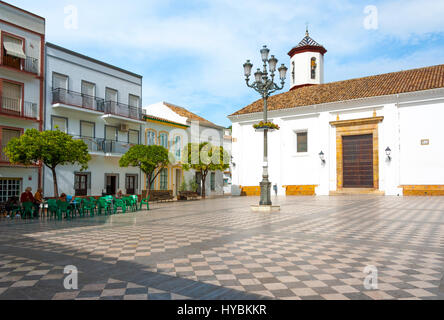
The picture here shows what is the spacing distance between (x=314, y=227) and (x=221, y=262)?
450 centimetres

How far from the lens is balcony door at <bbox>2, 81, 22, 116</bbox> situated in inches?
674

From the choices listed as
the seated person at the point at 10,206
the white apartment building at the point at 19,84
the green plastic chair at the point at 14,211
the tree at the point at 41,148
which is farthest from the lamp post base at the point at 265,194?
the white apartment building at the point at 19,84

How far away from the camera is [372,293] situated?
3.76 metres

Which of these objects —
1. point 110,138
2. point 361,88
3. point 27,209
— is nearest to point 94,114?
point 110,138

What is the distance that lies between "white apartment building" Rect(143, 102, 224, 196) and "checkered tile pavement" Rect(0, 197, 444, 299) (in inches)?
742

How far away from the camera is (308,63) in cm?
3186

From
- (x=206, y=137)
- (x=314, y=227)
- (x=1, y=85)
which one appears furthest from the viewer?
(x=206, y=137)

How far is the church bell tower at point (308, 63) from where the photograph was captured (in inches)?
1254

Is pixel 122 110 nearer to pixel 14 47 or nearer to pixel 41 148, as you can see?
pixel 14 47

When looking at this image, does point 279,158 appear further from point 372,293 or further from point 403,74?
point 372,293

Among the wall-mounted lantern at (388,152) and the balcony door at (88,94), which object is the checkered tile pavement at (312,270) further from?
the wall-mounted lantern at (388,152)

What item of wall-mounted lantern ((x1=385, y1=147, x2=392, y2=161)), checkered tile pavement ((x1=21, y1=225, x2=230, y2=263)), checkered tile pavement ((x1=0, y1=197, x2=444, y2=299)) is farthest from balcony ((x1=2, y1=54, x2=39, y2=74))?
wall-mounted lantern ((x1=385, y1=147, x2=392, y2=161))

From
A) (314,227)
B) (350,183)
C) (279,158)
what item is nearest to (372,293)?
(314,227)

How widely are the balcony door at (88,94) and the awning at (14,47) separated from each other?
3985 mm
